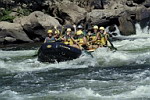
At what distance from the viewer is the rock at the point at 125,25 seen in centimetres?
2647

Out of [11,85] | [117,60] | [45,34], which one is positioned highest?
[11,85]

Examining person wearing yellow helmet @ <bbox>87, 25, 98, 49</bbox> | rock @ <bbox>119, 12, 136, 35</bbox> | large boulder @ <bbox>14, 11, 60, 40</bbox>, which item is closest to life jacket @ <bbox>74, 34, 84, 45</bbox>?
person wearing yellow helmet @ <bbox>87, 25, 98, 49</bbox>

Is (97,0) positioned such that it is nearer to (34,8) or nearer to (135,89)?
(34,8)

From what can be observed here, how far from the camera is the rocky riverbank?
23750mm

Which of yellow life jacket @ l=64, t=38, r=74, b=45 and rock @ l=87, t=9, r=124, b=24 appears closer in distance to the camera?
yellow life jacket @ l=64, t=38, r=74, b=45

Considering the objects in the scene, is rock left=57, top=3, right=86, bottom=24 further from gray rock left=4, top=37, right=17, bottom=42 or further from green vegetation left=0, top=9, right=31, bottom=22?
gray rock left=4, top=37, right=17, bottom=42

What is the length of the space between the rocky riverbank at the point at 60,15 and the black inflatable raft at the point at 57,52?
30.3 feet

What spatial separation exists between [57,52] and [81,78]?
9.71 feet

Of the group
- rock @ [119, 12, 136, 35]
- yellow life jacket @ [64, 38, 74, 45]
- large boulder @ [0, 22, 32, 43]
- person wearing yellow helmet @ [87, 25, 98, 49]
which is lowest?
rock @ [119, 12, 136, 35]

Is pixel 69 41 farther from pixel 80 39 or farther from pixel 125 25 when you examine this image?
pixel 125 25

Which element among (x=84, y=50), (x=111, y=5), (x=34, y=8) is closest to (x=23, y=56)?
(x=84, y=50)

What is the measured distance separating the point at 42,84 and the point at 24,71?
234 centimetres

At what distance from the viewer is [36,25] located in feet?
78.0

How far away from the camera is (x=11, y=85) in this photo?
34.4ft
